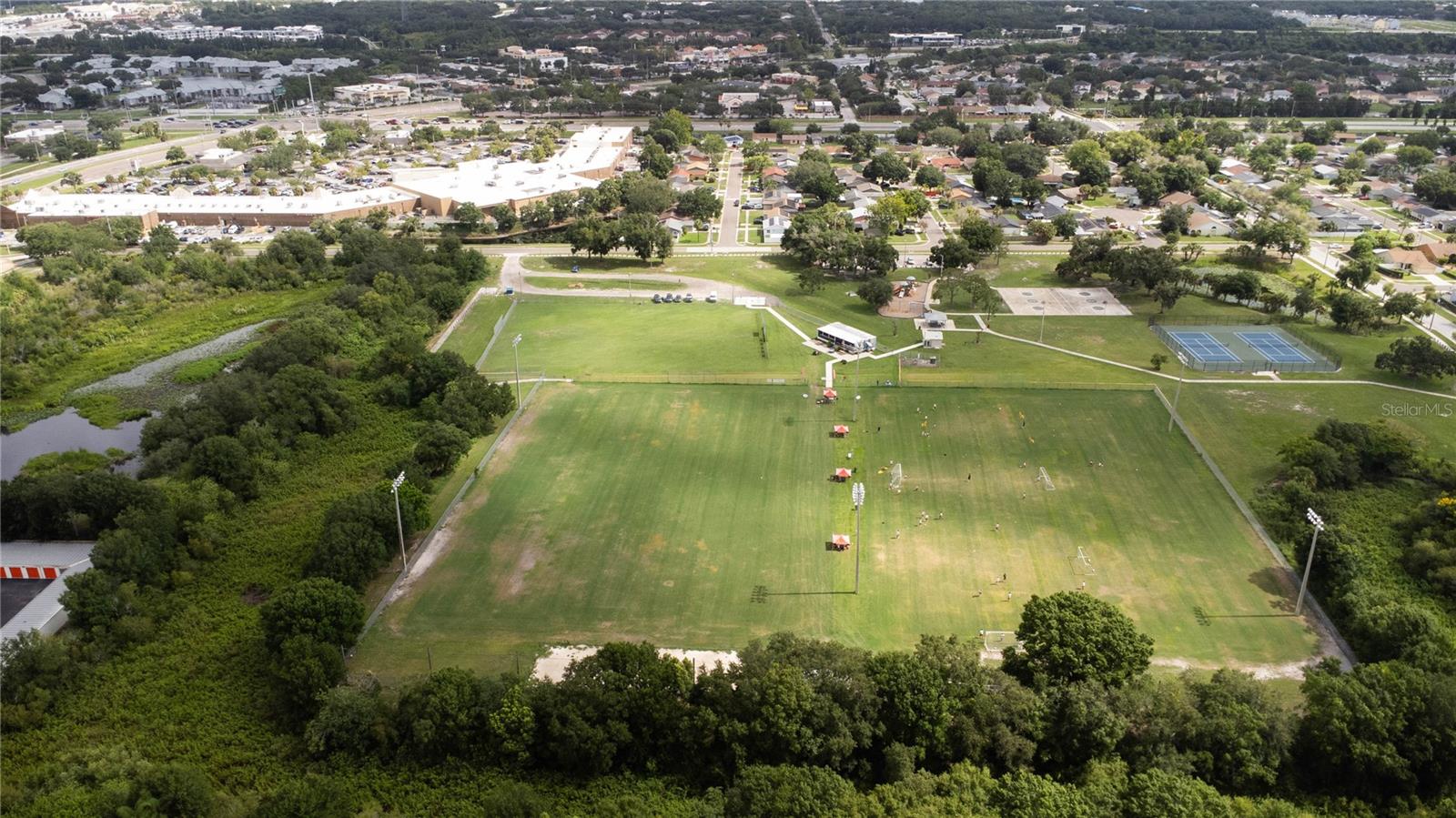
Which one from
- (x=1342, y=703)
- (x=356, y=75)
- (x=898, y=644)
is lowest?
(x=898, y=644)

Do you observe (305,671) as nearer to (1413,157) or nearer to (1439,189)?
(1439,189)

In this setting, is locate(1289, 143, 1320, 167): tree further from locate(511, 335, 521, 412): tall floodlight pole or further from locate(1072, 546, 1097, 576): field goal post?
locate(511, 335, 521, 412): tall floodlight pole

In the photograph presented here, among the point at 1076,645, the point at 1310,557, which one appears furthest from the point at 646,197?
the point at 1076,645

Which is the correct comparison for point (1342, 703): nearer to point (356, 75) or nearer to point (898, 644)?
point (898, 644)

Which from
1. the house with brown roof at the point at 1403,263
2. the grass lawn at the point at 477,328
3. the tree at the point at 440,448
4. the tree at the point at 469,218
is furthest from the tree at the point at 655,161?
the house with brown roof at the point at 1403,263

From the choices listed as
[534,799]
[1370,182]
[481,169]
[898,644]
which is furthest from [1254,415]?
[481,169]

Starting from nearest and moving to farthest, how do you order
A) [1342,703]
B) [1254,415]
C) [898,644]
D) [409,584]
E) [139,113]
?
[1342,703], [898,644], [409,584], [1254,415], [139,113]
